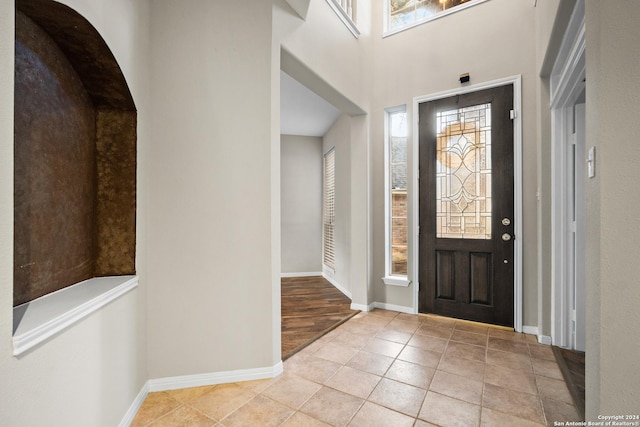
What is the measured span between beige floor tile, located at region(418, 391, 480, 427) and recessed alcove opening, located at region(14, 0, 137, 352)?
1929mm

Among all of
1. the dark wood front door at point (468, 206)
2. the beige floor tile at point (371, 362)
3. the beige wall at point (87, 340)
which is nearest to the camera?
the beige wall at point (87, 340)

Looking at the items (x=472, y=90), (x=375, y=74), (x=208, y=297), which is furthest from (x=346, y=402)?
(x=375, y=74)

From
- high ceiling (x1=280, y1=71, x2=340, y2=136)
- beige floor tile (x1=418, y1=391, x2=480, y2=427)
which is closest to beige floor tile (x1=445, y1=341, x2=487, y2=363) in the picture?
beige floor tile (x1=418, y1=391, x2=480, y2=427)

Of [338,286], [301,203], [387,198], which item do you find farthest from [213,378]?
[301,203]

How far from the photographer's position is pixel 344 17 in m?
3.06

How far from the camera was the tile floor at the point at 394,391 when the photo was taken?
1625 mm

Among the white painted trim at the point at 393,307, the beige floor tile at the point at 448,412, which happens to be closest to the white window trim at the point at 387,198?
the white painted trim at the point at 393,307

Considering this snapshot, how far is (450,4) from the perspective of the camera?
3199 mm

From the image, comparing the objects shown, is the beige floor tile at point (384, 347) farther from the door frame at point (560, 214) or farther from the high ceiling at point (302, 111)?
the high ceiling at point (302, 111)

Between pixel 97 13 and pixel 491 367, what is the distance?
3.20 m

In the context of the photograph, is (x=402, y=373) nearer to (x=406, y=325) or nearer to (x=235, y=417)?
(x=406, y=325)

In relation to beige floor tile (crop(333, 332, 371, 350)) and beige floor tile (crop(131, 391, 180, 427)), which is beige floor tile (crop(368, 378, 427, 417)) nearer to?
beige floor tile (crop(333, 332, 371, 350))

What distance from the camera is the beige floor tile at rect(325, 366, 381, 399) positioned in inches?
74.2

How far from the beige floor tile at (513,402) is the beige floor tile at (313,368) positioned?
997 mm
